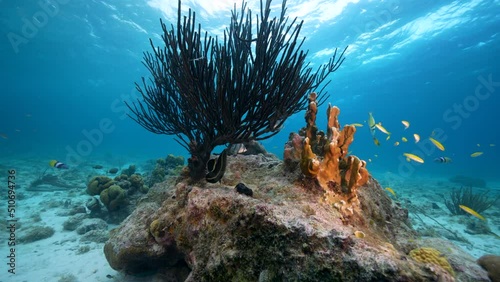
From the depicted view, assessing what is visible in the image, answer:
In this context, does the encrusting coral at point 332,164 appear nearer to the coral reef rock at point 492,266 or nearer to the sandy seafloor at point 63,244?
the coral reef rock at point 492,266

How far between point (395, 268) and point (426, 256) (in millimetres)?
1199

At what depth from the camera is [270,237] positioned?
6.52 feet

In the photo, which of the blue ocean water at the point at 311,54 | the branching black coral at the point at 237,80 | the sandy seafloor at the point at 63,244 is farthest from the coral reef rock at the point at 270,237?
the blue ocean water at the point at 311,54

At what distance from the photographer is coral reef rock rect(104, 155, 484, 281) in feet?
5.53

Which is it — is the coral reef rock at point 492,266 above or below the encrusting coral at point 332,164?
below

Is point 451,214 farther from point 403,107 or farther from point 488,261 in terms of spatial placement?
point 403,107

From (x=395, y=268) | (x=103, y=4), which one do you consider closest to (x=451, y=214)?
(x=395, y=268)

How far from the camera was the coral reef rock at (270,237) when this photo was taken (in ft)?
5.53
